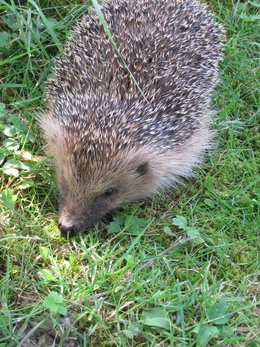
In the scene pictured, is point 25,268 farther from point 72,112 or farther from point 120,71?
point 120,71

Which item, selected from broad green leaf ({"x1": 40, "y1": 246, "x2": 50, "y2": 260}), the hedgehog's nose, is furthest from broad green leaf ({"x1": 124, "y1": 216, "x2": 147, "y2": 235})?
broad green leaf ({"x1": 40, "y1": 246, "x2": 50, "y2": 260})

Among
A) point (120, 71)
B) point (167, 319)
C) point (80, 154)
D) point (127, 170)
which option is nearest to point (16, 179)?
point (80, 154)

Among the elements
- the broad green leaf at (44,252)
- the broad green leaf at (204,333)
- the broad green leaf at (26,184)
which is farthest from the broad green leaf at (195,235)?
the broad green leaf at (26,184)

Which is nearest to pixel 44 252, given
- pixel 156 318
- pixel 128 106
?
pixel 156 318

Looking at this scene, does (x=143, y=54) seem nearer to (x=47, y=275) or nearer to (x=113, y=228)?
(x=113, y=228)

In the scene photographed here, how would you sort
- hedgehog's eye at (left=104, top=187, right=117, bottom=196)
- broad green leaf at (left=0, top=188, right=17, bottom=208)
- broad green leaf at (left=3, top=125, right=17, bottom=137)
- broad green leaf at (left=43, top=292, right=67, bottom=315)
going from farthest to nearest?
broad green leaf at (left=3, top=125, right=17, bottom=137) < hedgehog's eye at (left=104, top=187, right=117, bottom=196) < broad green leaf at (left=0, top=188, right=17, bottom=208) < broad green leaf at (left=43, top=292, right=67, bottom=315)

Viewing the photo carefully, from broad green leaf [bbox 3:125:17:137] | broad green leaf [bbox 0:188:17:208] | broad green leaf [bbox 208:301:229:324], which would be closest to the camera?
broad green leaf [bbox 208:301:229:324]

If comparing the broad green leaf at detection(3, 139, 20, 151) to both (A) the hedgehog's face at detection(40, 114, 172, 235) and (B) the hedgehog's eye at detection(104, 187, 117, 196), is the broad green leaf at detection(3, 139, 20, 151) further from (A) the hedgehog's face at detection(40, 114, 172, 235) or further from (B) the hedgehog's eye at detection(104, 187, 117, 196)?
(B) the hedgehog's eye at detection(104, 187, 117, 196)
